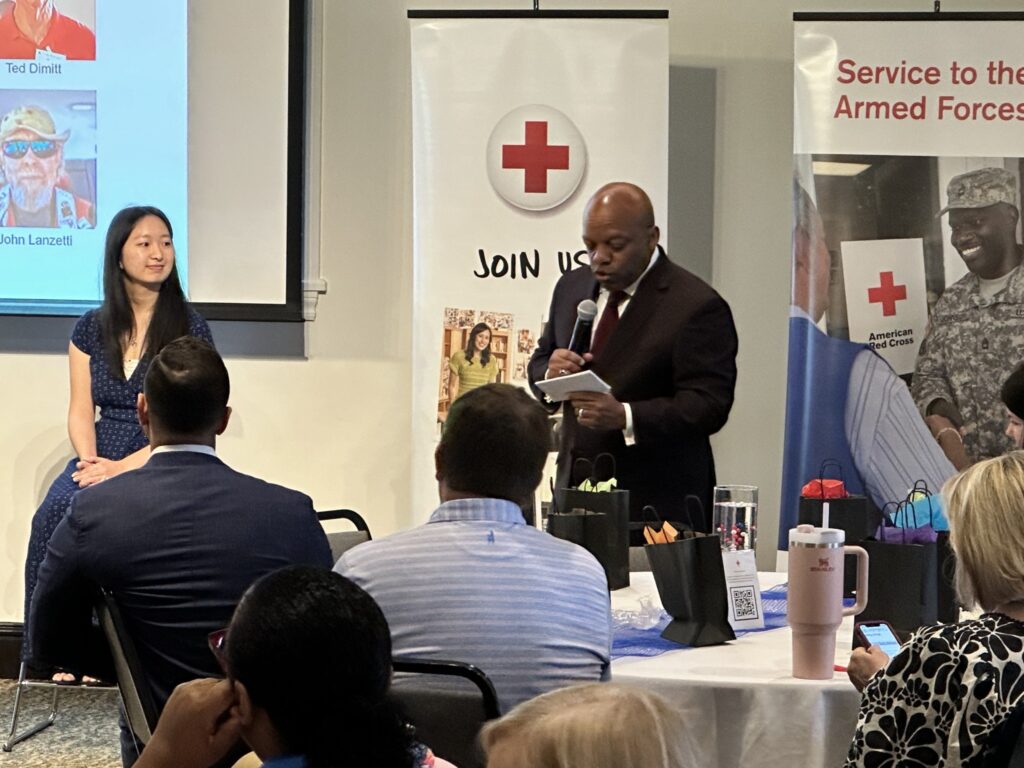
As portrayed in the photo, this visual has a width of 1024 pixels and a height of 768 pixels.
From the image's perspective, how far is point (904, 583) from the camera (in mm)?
2361

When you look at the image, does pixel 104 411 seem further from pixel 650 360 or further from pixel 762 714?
pixel 762 714

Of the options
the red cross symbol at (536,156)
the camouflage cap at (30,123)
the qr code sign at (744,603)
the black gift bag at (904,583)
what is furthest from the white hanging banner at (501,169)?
the black gift bag at (904,583)

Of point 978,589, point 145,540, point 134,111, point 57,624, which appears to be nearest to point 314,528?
point 145,540

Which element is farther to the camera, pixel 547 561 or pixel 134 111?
pixel 134 111

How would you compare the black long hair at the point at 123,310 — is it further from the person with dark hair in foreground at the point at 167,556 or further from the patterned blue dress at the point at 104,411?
the person with dark hair in foreground at the point at 167,556

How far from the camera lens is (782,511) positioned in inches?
180

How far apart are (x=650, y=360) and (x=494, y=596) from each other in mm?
1760

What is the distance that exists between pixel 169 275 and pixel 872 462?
2.37 meters

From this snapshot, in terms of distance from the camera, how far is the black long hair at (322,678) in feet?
4.42

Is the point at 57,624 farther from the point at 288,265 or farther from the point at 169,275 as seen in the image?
the point at 288,265

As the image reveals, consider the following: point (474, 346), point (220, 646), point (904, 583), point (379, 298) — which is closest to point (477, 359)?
point (474, 346)

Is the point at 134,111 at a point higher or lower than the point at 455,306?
higher

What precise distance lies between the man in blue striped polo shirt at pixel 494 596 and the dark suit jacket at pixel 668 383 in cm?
147

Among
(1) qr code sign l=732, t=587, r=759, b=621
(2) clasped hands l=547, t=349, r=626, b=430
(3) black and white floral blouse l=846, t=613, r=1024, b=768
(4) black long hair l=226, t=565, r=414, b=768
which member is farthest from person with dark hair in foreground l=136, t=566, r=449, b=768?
(2) clasped hands l=547, t=349, r=626, b=430
